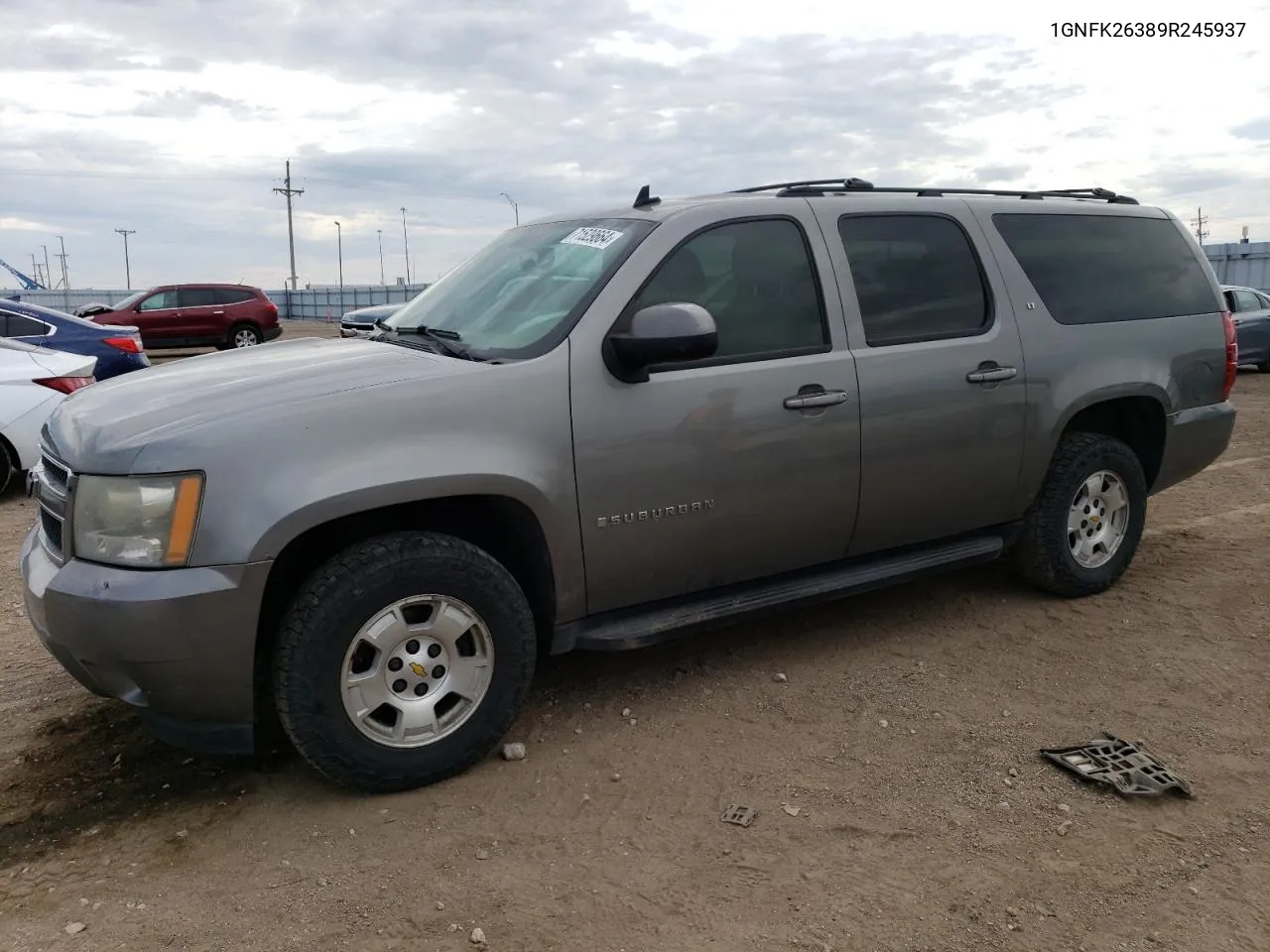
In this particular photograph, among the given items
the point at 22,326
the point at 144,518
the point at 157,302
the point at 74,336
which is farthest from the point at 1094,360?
the point at 157,302

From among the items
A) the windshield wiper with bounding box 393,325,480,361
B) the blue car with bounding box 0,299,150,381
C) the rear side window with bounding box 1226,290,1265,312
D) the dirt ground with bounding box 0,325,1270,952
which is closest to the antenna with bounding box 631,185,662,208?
the windshield wiper with bounding box 393,325,480,361

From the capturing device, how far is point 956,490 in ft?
14.2

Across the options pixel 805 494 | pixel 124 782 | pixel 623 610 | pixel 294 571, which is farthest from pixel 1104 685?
pixel 124 782

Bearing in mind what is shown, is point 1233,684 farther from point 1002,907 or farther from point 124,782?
point 124,782

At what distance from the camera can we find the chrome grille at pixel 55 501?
9.99ft

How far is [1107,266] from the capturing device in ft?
16.1

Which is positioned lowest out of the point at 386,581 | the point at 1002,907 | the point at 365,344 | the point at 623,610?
the point at 1002,907

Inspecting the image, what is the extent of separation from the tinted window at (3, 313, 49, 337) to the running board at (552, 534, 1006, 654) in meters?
10.0

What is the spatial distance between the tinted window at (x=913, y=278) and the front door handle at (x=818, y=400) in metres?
0.31

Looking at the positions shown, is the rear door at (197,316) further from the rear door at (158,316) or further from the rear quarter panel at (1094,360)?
the rear quarter panel at (1094,360)

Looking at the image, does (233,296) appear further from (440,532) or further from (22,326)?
(440,532)

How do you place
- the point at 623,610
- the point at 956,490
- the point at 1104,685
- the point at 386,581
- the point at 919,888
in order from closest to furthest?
the point at 919,888
the point at 386,581
the point at 623,610
the point at 1104,685
the point at 956,490

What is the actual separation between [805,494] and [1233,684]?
1890mm

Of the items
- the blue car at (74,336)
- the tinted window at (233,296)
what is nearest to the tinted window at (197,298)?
the tinted window at (233,296)
